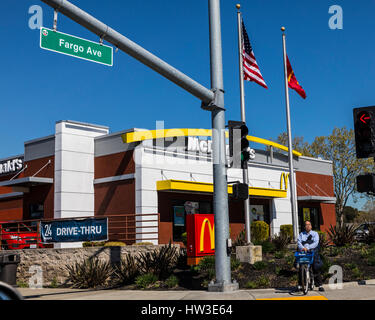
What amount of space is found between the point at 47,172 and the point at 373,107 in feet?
65.2

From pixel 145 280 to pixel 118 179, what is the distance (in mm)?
10743

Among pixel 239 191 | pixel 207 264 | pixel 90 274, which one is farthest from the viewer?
pixel 90 274

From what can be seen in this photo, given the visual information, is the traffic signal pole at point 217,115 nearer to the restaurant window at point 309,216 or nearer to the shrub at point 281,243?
the shrub at point 281,243

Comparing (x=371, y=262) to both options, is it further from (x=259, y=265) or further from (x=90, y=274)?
(x=90, y=274)

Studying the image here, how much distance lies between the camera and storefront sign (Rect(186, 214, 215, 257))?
16359mm

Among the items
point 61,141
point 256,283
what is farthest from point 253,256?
point 61,141

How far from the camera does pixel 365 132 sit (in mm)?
11281

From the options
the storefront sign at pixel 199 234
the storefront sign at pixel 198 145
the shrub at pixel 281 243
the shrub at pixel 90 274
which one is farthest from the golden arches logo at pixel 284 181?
the shrub at pixel 90 274

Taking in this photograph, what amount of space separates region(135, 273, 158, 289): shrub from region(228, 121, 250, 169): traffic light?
4.81 metres
